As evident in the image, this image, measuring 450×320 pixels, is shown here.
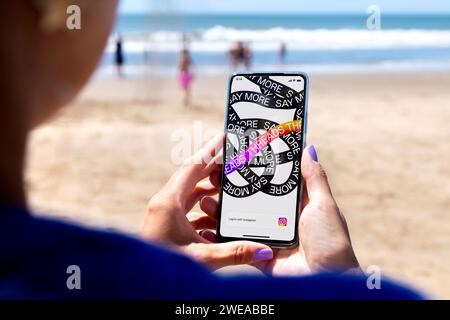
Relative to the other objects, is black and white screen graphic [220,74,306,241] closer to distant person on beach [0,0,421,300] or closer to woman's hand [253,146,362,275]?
woman's hand [253,146,362,275]

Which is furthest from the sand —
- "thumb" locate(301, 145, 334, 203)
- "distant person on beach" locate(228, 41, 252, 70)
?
"distant person on beach" locate(228, 41, 252, 70)

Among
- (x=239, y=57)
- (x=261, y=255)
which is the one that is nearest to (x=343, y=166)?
(x=261, y=255)

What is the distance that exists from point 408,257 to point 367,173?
5.82 feet

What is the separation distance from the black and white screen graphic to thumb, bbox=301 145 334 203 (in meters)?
0.04

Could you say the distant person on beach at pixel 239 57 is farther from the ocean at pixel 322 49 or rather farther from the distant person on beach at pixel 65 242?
the distant person on beach at pixel 65 242

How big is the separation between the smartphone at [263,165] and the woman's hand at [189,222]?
47 mm

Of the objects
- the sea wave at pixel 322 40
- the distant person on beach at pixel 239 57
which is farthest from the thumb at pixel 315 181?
the sea wave at pixel 322 40

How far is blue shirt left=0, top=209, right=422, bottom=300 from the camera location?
48 centimetres

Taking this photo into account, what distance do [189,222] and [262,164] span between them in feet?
0.70

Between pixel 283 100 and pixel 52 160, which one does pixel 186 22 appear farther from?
pixel 52 160

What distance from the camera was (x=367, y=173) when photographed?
5566 millimetres

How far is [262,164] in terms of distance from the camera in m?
1.38

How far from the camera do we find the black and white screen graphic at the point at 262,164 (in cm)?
138

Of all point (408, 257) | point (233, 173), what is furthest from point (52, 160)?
point (233, 173)
